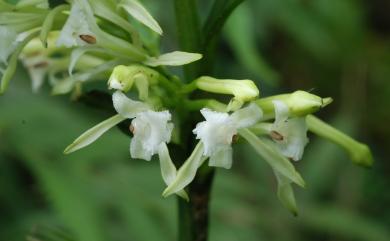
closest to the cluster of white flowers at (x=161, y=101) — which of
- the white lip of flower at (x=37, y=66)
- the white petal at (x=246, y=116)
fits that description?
the white petal at (x=246, y=116)

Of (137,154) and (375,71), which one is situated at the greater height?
(137,154)

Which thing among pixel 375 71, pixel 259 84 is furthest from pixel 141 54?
pixel 375 71

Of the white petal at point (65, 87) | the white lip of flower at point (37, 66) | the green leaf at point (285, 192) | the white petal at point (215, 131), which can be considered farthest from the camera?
the white lip of flower at point (37, 66)

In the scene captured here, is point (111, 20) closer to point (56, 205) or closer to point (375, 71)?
point (56, 205)

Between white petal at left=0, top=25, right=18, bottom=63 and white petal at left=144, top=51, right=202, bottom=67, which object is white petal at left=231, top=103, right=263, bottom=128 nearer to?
white petal at left=144, top=51, right=202, bottom=67

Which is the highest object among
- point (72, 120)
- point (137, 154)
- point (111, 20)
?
point (111, 20)

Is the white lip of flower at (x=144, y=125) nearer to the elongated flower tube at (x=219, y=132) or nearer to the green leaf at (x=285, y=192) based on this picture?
the elongated flower tube at (x=219, y=132)
